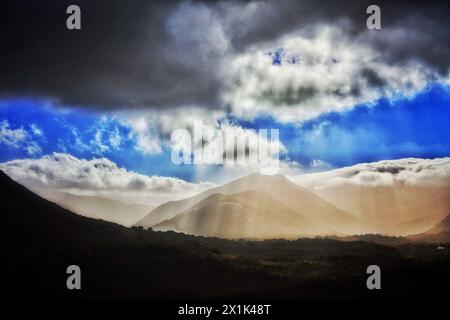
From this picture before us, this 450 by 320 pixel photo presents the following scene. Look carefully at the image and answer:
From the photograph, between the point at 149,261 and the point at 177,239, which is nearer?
the point at 149,261

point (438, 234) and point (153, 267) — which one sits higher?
point (153, 267)

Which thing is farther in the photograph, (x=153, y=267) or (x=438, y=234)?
(x=438, y=234)

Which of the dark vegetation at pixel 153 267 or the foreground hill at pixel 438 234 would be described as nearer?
the dark vegetation at pixel 153 267

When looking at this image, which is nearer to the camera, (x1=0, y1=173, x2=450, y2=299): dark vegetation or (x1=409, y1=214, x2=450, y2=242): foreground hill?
(x1=0, y1=173, x2=450, y2=299): dark vegetation

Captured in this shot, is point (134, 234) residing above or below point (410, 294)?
above
